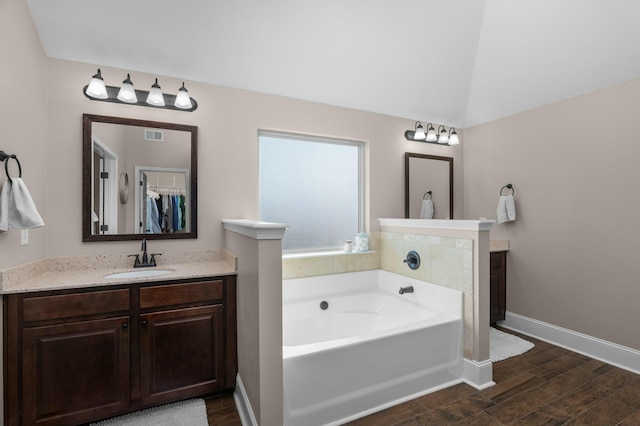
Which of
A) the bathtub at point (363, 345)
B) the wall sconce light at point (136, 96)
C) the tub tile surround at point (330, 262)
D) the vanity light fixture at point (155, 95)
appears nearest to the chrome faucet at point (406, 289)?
the bathtub at point (363, 345)

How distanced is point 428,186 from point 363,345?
96.3 inches

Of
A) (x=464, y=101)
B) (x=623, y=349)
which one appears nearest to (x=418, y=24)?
(x=464, y=101)

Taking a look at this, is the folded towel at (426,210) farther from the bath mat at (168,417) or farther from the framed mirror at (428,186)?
the bath mat at (168,417)

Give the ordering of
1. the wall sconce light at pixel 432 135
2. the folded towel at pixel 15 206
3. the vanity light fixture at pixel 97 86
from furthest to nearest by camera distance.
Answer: the wall sconce light at pixel 432 135, the vanity light fixture at pixel 97 86, the folded towel at pixel 15 206

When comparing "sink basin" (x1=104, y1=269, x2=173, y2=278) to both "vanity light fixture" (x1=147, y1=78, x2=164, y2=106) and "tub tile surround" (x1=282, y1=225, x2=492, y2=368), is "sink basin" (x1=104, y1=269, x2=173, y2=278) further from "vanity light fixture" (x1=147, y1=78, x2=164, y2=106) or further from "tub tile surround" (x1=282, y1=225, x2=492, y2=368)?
"vanity light fixture" (x1=147, y1=78, x2=164, y2=106)

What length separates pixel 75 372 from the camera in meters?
1.87

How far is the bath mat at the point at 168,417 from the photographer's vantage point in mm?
1939

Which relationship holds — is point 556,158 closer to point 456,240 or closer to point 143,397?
point 456,240

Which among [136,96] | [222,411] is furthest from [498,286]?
[136,96]

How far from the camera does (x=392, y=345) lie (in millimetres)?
2111

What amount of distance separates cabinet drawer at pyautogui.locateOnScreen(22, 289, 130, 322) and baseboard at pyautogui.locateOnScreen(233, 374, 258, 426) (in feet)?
3.01

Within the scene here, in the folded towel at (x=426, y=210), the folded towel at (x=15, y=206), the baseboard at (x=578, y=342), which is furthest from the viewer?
the folded towel at (x=426, y=210)

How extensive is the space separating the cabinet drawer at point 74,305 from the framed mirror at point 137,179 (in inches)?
24.5

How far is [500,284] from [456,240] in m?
1.47
